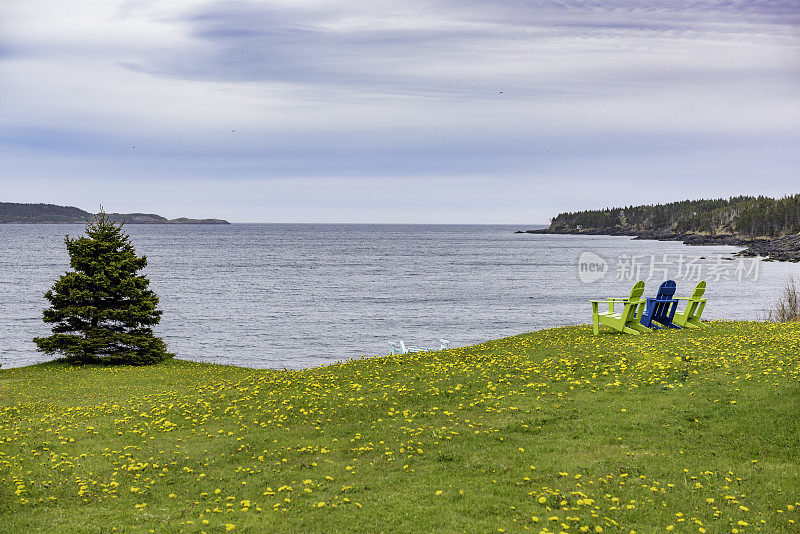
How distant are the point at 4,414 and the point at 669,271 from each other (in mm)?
115646

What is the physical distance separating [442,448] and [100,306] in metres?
24.3

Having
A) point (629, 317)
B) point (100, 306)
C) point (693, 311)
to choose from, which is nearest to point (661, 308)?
point (629, 317)

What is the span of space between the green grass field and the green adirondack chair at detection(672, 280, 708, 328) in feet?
13.0

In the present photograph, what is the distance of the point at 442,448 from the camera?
13.0 metres

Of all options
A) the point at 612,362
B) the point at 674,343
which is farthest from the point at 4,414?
the point at 674,343

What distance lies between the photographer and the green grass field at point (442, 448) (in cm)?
992

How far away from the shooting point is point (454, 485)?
1102cm

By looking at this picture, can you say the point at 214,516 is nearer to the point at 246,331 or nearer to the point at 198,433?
the point at 198,433

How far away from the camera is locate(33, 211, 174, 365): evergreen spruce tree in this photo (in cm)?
3106

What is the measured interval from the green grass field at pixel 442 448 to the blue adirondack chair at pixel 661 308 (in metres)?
3.42

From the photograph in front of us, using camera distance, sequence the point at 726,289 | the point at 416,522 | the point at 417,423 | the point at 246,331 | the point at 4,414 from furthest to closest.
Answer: the point at 726,289 < the point at 246,331 < the point at 4,414 < the point at 417,423 < the point at 416,522

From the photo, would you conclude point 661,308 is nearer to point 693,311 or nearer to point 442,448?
point 693,311

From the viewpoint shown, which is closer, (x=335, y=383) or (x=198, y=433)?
(x=198, y=433)

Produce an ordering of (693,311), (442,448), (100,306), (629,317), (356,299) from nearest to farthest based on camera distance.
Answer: (442,448), (629,317), (693,311), (100,306), (356,299)
